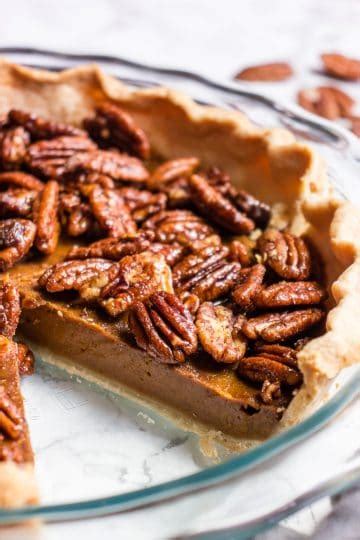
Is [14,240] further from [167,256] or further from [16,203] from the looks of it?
[167,256]

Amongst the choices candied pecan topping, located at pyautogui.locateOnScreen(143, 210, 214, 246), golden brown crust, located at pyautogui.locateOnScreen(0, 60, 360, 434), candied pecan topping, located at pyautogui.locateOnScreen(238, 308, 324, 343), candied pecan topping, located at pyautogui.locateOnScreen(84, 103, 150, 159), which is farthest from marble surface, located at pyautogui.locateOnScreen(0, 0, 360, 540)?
candied pecan topping, located at pyautogui.locateOnScreen(238, 308, 324, 343)

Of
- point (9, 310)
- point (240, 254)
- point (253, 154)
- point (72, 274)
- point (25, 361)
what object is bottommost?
point (25, 361)

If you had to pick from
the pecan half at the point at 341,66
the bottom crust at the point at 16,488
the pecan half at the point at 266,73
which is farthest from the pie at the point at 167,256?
Result: the pecan half at the point at 341,66

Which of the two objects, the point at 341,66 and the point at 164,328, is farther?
the point at 341,66

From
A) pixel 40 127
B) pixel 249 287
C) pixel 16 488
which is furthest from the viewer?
pixel 40 127

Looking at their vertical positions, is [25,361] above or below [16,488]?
below

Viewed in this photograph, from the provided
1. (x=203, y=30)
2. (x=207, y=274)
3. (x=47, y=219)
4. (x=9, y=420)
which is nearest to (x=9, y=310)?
(x=47, y=219)

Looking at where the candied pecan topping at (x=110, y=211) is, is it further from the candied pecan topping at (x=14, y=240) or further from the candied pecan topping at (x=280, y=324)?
the candied pecan topping at (x=280, y=324)
